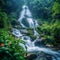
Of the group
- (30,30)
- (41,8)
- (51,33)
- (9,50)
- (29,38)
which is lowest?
(29,38)

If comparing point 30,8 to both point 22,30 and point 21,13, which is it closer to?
point 21,13

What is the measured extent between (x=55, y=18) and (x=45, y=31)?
2.99 meters

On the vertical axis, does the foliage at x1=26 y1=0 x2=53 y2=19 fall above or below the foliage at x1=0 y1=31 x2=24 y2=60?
above

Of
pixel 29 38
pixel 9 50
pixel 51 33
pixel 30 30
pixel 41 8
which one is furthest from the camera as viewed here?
pixel 41 8

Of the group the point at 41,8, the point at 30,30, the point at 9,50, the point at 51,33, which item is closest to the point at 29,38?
the point at 30,30

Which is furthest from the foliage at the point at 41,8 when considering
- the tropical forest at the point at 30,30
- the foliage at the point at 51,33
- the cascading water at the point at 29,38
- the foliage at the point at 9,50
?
the foliage at the point at 9,50

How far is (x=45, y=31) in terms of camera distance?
21047mm

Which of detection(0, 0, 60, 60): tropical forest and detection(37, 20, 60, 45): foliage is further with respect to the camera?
detection(37, 20, 60, 45): foliage

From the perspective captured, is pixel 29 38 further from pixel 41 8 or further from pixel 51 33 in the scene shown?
pixel 41 8

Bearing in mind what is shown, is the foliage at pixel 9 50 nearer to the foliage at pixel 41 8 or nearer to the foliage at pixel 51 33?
the foliage at pixel 51 33

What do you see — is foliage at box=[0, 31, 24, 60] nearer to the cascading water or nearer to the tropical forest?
the tropical forest

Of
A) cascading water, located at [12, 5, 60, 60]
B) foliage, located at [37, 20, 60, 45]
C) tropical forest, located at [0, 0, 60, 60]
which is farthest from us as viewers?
A: foliage, located at [37, 20, 60, 45]

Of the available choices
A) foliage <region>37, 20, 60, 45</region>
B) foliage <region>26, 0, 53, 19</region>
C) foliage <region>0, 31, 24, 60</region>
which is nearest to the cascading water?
foliage <region>37, 20, 60, 45</region>

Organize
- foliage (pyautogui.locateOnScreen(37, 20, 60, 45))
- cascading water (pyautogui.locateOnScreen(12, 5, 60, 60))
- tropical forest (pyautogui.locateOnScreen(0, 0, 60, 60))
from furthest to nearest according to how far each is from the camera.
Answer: foliage (pyautogui.locateOnScreen(37, 20, 60, 45)) < cascading water (pyautogui.locateOnScreen(12, 5, 60, 60)) < tropical forest (pyautogui.locateOnScreen(0, 0, 60, 60))
